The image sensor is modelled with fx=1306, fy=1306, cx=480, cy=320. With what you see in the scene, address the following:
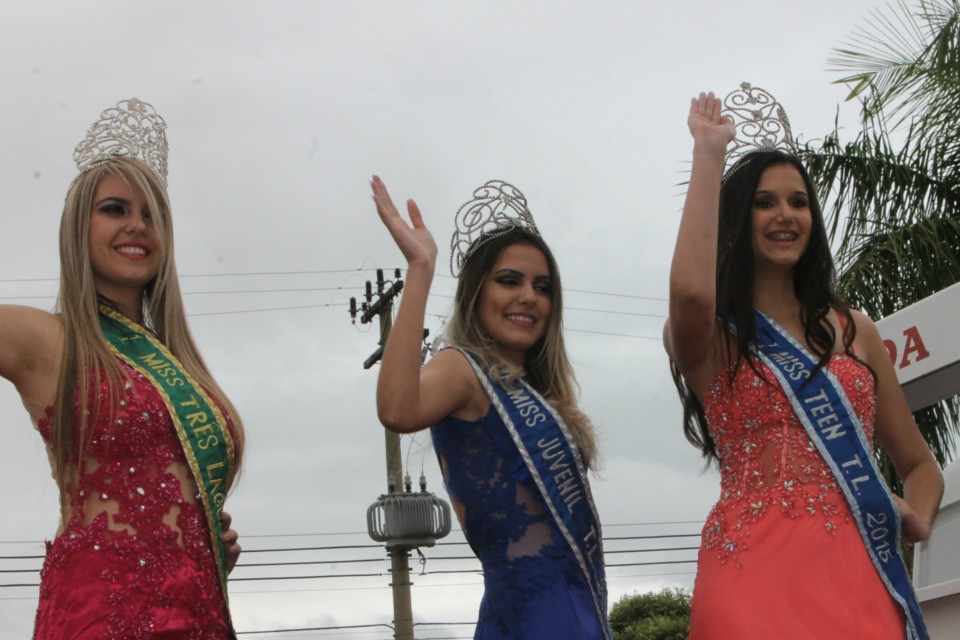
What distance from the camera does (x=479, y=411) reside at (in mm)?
3213

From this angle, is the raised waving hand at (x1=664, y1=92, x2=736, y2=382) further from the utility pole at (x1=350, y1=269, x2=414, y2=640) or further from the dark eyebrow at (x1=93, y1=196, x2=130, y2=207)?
the utility pole at (x1=350, y1=269, x2=414, y2=640)

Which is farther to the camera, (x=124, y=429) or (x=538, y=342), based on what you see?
(x=538, y=342)

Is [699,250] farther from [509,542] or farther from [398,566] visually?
[398,566]

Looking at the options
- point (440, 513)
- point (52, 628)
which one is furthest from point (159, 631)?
point (440, 513)

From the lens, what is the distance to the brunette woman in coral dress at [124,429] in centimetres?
267

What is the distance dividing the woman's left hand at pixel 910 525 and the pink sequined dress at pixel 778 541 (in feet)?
0.58

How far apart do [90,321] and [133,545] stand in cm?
52

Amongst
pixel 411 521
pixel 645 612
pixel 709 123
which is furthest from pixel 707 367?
pixel 645 612

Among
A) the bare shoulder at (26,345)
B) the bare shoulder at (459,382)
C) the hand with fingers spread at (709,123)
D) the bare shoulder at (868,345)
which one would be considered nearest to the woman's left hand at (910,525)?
the bare shoulder at (868,345)

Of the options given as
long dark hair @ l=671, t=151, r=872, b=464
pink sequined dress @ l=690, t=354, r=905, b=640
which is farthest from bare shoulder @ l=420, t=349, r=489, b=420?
pink sequined dress @ l=690, t=354, r=905, b=640

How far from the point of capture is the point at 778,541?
271cm

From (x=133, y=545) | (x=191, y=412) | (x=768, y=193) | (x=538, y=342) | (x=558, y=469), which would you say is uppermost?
(x=768, y=193)

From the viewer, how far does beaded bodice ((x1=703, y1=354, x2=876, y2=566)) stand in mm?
2764

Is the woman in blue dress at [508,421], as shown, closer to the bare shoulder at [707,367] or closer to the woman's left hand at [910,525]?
the bare shoulder at [707,367]
